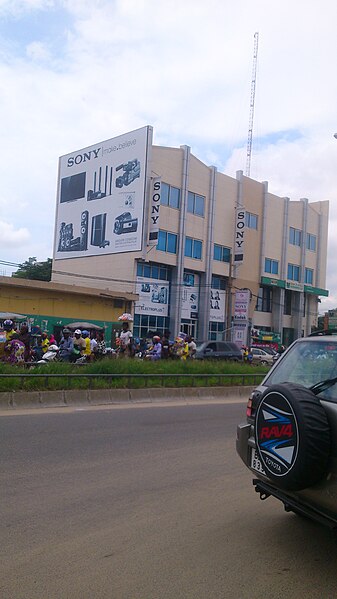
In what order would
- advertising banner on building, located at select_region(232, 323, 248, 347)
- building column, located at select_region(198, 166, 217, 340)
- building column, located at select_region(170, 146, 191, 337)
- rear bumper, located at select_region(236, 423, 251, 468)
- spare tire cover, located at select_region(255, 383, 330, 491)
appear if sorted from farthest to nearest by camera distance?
building column, located at select_region(198, 166, 217, 340) < advertising banner on building, located at select_region(232, 323, 248, 347) < building column, located at select_region(170, 146, 191, 337) < rear bumper, located at select_region(236, 423, 251, 468) < spare tire cover, located at select_region(255, 383, 330, 491)

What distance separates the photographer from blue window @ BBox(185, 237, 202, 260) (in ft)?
154

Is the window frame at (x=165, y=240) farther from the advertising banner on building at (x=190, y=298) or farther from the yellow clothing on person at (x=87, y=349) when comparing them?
the yellow clothing on person at (x=87, y=349)

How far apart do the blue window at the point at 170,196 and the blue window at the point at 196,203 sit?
1.33 meters

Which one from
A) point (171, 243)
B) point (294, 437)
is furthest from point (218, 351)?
point (294, 437)

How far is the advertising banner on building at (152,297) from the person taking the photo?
43.3 metres

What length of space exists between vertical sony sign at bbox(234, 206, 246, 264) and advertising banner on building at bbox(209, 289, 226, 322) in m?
3.27

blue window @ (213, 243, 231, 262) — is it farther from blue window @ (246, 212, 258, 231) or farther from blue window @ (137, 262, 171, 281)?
blue window @ (137, 262, 171, 281)

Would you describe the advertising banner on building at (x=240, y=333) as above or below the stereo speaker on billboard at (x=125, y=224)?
below

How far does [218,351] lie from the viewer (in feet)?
92.7

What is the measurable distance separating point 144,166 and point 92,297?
11.3 meters

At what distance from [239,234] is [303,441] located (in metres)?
47.9

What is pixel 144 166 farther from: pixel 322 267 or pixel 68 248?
pixel 322 267

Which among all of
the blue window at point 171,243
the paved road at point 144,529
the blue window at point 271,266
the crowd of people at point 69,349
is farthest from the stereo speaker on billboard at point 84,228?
the paved road at point 144,529

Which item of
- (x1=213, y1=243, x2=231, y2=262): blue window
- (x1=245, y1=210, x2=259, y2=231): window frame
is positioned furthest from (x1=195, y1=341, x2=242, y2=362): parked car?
(x1=245, y1=210, x2=259, y2=231): window frame
